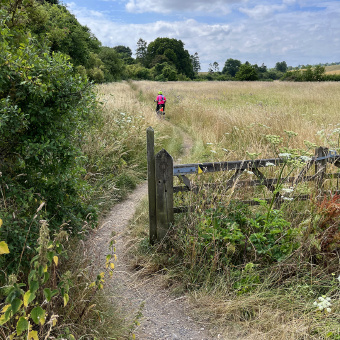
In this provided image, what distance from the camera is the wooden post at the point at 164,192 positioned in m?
4.02

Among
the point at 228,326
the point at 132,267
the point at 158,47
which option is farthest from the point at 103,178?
the point at 158,47

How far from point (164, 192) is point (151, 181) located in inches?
9.0

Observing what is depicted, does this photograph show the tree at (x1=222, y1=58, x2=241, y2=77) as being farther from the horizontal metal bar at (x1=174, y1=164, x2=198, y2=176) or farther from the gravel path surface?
the gravel path surface

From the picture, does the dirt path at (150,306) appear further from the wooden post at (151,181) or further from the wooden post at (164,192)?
the wooden post at (164,192)

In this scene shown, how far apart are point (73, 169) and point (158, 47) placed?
80.3 meters

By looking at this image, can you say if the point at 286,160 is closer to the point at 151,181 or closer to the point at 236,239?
the point at 236,239

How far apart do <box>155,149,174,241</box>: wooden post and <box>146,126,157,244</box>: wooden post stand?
0.09m

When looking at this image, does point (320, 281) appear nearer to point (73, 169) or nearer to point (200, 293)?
point (200, 293)

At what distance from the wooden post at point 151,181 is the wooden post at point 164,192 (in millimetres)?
89

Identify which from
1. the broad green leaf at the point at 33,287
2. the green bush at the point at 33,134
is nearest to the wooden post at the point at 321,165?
the green bush at the point at 33,134

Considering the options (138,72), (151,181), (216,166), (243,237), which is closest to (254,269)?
(243,237)

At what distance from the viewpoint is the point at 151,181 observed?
162 inches

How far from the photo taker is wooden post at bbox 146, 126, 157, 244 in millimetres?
4034

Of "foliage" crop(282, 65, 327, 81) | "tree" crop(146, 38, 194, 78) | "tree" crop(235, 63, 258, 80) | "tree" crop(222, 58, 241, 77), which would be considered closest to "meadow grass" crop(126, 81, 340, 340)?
"foliage" crop(282, 65, 327, 81)
